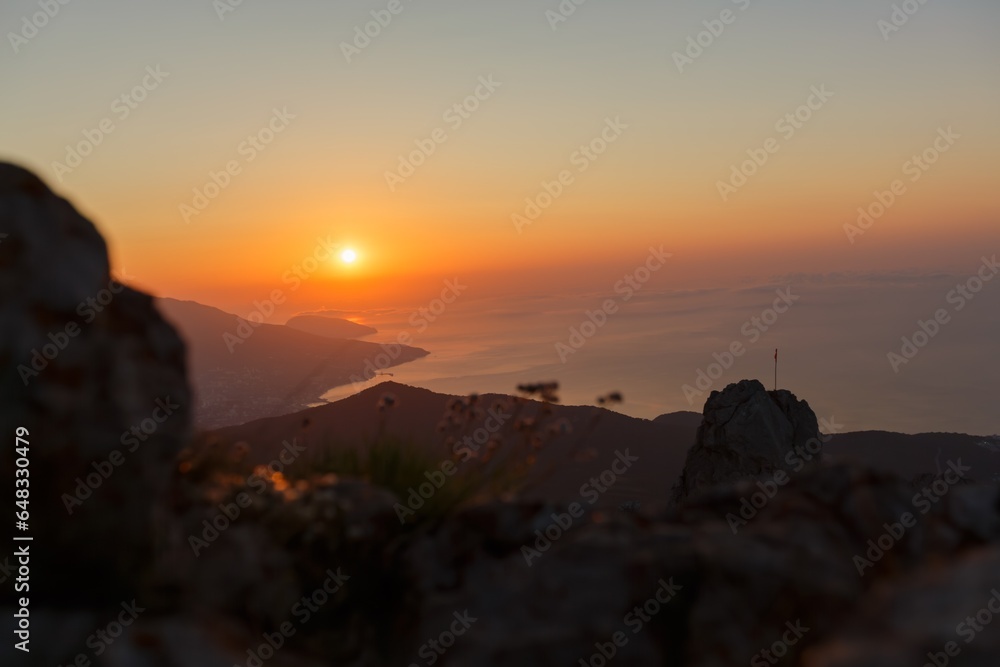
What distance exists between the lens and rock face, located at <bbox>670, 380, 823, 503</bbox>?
54.6 feet

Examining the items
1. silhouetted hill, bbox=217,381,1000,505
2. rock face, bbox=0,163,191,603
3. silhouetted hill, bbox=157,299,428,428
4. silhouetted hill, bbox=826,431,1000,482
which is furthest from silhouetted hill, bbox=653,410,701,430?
rock face, bbox=0,163,191,603

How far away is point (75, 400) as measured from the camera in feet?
11.4

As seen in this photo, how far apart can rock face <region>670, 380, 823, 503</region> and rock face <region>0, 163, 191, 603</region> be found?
14412mm

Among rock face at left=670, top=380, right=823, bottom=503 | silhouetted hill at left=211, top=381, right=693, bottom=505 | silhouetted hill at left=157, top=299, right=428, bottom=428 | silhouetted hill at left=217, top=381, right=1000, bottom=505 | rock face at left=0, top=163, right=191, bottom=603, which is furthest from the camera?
silhouetted hill at left=157, top=299, right=428, bottom=428

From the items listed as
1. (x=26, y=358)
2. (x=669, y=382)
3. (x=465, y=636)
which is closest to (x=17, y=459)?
(x=26, y=358)

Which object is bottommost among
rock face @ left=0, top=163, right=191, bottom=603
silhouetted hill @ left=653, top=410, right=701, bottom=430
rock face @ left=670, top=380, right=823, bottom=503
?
rock face @ left=0, top=163, right=191, bottom=603

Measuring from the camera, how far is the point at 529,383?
581 centimetres

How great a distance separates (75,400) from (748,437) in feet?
51.2

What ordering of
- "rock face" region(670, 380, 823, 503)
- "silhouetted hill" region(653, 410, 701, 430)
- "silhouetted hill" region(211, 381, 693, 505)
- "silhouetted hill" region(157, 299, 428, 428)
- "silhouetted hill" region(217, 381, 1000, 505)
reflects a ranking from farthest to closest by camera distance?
"silhouetted hill" region(653, 410, 701, 430), "silhouetted hill" region(157, 299, 428, 428), "silhouetted hill" region(217, 381, 1000, 505), "silhouetted hill" region(211, 381, 693, 505), "rock face" region(670, 380, 823, 503)

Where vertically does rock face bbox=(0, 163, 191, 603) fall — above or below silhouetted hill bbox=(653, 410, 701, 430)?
below

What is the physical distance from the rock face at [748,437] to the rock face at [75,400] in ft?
47.3

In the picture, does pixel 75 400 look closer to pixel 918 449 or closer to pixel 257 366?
pixel 918 449

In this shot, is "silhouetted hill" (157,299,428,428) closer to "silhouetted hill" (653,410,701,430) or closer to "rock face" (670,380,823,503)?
"rock face" (670,380,823,503)

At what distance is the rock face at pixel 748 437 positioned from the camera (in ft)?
54.6
